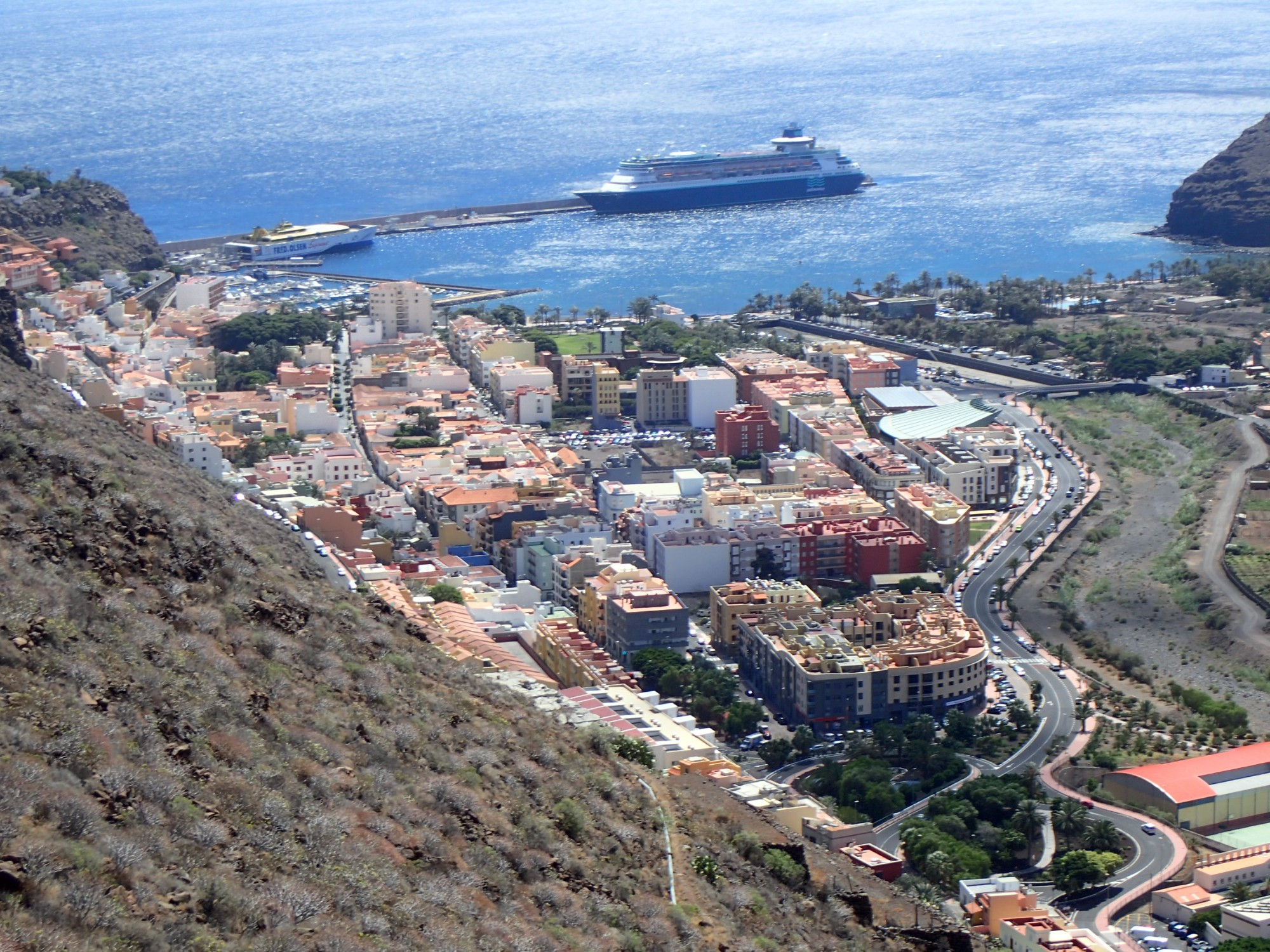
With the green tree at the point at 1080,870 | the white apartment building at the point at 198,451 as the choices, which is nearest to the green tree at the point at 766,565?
the white apartment building at the point at 198,451

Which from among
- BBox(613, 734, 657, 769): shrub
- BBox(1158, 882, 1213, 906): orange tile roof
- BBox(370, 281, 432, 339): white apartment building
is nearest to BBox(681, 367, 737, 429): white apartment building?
BBox(370, 281, 432, 339): white apartment building

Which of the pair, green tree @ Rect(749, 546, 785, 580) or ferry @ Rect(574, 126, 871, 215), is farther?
ferry @ Rect(574, 126, 871, 215)

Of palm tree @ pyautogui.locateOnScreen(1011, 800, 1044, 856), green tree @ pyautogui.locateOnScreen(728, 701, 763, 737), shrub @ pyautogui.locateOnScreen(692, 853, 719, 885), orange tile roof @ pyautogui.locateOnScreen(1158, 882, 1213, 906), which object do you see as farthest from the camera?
green tree @ pyautogui.locateOnScreen(728, 701, 763, 737)

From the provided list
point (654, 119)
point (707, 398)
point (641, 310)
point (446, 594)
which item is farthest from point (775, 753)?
point (654, 119)

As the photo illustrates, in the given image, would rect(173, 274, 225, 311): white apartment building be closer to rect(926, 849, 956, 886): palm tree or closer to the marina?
the marina

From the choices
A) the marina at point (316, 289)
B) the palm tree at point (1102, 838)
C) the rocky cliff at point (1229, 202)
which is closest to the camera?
the palm tree at point (1102, 838)

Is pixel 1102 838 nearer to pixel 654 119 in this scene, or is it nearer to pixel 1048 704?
pixel 1048 704

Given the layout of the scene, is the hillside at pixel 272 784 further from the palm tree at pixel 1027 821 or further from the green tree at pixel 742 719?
the green tree at pixel 742 719
